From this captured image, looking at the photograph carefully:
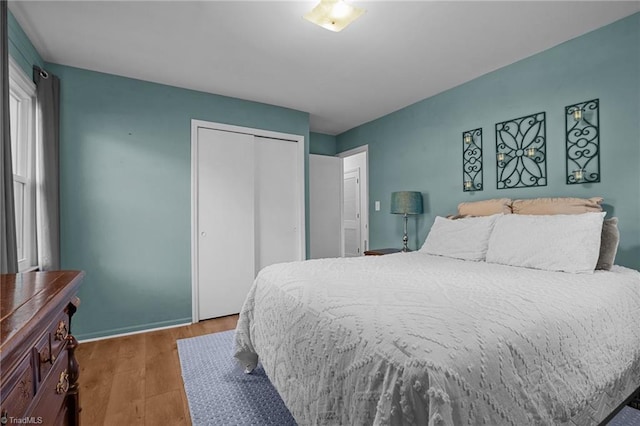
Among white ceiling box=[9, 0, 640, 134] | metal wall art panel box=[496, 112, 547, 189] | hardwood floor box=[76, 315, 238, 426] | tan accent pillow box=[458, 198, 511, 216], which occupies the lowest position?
hardwood floor box=[76, 315, 238, 426]

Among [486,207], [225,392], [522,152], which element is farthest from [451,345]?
[522,152]

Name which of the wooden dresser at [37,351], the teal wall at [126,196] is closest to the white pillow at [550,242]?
the wooden dresser at [37,351]

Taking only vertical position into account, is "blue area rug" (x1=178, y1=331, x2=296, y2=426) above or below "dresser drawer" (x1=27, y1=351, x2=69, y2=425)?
below

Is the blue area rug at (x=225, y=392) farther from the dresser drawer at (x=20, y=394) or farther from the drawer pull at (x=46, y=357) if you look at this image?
the dresser drawer at (x=20, y=394)

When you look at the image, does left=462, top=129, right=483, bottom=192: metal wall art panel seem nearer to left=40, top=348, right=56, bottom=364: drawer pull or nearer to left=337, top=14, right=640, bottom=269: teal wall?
left=337, top=14, right=640, bottom=269: teal wall

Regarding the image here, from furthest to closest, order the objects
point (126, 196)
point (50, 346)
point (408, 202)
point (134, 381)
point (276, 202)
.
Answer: point (276, 202) < point (408, 202) < point (126, 196) < point (134, 381) < point (50, 346)

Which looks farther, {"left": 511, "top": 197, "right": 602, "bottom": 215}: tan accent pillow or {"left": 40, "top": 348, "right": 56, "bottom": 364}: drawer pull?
{"left": 511, "top": 197, "right": 602, "bottom": 215}: tan accent pillow

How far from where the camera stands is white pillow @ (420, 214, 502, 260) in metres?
2.41

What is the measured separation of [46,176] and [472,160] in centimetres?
376

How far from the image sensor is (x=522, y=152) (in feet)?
8.85

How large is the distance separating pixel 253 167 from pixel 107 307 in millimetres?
2006

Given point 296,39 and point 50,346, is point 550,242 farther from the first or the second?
point 50,346

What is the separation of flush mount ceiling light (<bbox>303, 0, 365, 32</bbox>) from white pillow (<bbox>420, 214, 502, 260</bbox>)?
5.80 ft

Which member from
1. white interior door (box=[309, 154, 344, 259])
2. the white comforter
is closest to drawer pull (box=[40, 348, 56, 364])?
the white comforter
